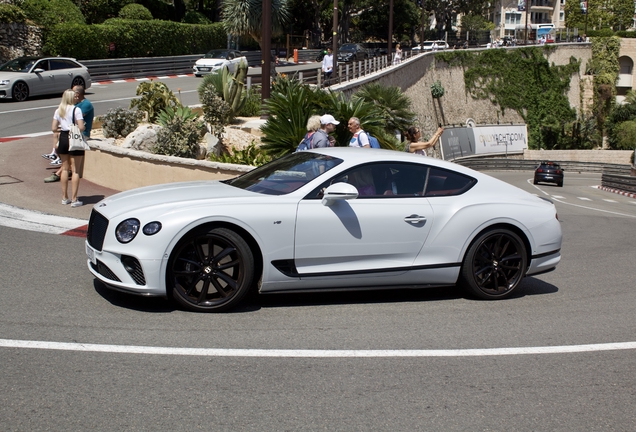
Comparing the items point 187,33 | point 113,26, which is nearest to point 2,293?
point 113,26

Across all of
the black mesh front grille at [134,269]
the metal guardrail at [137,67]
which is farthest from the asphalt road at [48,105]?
the black mesh front grille at [134,269]

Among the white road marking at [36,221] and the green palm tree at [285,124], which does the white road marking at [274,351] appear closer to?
the white road marking at [36,221]

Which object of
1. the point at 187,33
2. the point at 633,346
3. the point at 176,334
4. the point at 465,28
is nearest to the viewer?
the point at 176,334

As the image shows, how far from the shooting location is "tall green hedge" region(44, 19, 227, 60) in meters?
40.1

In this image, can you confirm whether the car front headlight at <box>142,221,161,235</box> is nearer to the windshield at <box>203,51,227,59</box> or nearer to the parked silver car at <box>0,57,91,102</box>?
the parked silver car at <box>0,57,91,102</box>

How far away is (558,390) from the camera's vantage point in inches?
194

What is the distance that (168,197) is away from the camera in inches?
252

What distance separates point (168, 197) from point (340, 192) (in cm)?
147

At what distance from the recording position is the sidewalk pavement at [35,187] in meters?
10.7

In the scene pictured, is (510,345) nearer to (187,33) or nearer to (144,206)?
(144,206)

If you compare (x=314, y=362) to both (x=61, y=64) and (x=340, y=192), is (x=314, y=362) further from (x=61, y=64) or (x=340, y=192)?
(x=61, y=64)

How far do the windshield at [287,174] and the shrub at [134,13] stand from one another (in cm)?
4399

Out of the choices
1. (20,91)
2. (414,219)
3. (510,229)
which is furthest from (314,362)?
(20,91)

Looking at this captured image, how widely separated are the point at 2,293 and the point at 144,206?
4.96 feet
